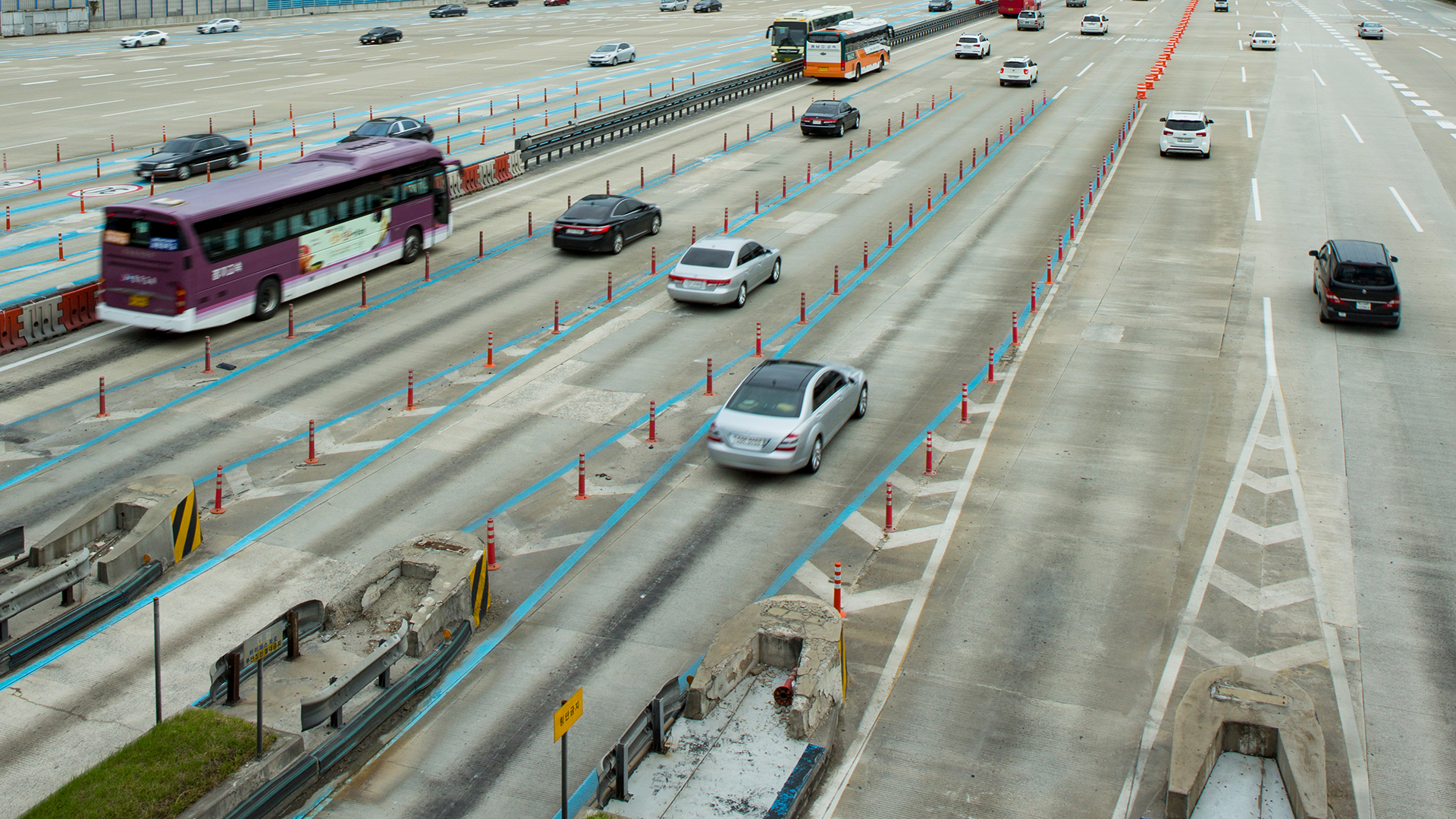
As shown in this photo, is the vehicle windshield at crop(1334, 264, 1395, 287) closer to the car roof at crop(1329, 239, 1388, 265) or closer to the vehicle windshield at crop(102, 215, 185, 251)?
the car roof at crop(1329, 239, 1388, 265)

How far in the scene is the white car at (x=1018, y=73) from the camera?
209 feet

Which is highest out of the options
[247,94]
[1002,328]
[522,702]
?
[247,94]

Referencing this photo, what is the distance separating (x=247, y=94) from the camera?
208ft

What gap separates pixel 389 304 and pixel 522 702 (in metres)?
18.5

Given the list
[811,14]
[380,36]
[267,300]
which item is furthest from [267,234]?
[380,36]

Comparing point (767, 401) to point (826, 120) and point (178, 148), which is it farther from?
point (826, 120)

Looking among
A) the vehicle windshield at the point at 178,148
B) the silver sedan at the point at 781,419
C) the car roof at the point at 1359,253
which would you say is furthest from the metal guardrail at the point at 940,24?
the silver sedan at the point at 781,419

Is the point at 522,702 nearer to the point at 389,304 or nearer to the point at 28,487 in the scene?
the point at 28,487

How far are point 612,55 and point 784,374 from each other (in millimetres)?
58003

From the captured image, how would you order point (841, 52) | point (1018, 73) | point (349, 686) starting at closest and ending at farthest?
point (349, 686) → point (1018, 73) → point (841, 52)

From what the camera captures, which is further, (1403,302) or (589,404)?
(1403,302)

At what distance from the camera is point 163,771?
1172cm

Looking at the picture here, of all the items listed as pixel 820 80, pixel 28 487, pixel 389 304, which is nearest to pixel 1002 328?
pixel 389 304

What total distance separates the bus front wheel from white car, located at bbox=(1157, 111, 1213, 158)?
28.0 m
